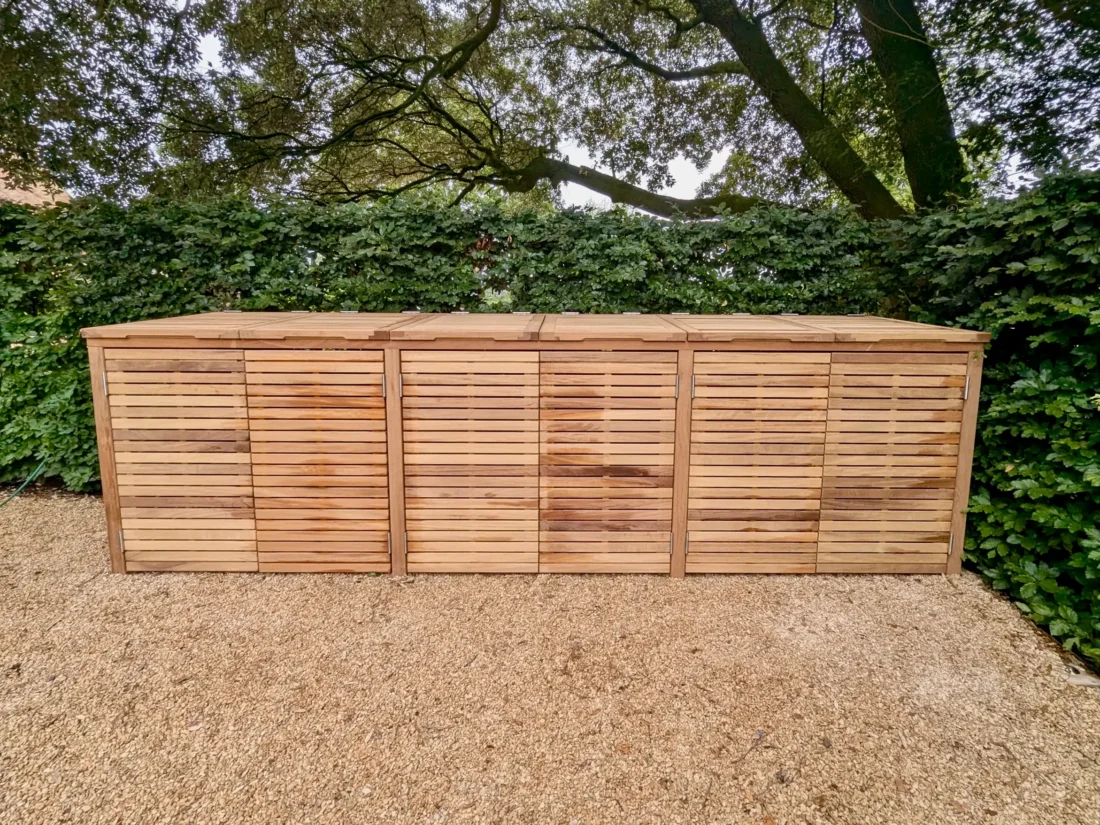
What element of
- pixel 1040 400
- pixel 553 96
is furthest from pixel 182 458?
pixel 553 96

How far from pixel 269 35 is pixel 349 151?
1865mm

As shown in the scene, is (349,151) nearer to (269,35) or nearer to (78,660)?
(269,35)

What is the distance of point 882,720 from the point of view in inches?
86.3

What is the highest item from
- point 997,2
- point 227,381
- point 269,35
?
point 269,35

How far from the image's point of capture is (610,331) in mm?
3150

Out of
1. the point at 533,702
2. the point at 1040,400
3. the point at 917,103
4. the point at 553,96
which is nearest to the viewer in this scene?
the point at 533,702

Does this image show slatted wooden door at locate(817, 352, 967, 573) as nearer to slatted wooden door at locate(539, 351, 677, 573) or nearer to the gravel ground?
the gravel ground

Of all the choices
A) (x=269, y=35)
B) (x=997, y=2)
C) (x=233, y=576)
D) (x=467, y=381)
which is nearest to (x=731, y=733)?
(x=467, y=381)

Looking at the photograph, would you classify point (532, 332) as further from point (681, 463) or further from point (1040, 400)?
point (1040, 400)

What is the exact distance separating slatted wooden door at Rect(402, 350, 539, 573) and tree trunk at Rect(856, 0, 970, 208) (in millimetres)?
5428

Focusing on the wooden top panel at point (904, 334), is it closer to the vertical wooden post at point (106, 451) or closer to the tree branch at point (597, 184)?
the vertical wooden post at point (106, 451)

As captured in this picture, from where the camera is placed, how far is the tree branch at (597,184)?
8484 mm

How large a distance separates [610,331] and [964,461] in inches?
83.8

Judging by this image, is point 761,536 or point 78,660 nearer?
point 78,660
